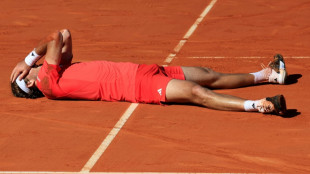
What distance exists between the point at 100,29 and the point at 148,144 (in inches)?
222

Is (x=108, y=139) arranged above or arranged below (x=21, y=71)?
below

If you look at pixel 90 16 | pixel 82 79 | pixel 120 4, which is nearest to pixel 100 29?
pixel 90 16

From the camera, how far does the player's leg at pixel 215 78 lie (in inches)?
363

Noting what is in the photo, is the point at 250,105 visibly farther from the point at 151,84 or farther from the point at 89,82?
the point at 89,82

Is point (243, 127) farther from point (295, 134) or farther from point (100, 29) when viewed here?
point (100, 29)

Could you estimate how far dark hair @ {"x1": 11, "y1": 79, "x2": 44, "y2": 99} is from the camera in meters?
9.18

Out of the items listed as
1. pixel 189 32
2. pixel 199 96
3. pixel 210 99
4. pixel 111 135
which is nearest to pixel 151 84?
pixel 199 96

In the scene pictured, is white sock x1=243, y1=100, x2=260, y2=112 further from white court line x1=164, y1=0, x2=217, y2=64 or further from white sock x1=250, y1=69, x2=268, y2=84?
white court line x1=164, y1=0, x2=217, y2=64

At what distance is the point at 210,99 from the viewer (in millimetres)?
8453

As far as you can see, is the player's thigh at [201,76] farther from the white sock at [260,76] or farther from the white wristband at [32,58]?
the white wristband at [32,58]

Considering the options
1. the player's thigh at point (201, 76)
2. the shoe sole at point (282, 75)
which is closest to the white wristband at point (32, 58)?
the player's thigh at point (201, 76)

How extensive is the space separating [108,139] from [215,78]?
6.75 feet

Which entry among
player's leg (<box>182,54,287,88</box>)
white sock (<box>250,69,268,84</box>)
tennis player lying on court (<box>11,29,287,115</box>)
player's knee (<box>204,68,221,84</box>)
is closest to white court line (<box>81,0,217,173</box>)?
tennis player lying on court (<box>11,29,287,115</box>)

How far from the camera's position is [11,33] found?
42.4ft
